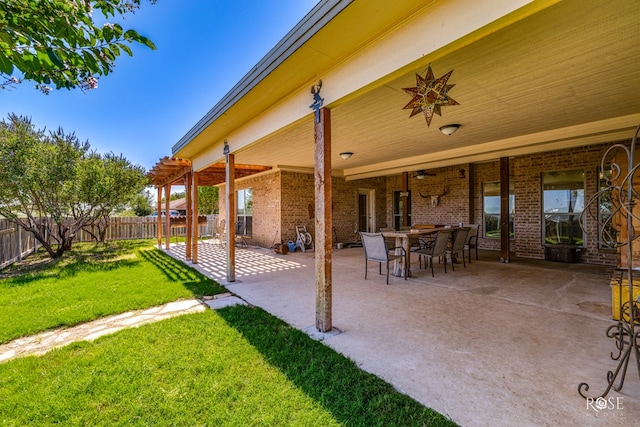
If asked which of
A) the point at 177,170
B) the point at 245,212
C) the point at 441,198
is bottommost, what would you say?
the point at 245,212

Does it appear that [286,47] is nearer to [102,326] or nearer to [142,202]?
[102,326]

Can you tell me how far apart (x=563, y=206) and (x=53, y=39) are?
9.11 metres

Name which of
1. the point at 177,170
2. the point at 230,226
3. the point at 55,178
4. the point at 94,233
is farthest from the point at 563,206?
the point at 94,233

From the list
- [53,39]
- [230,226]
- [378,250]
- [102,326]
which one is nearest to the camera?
[53,39]

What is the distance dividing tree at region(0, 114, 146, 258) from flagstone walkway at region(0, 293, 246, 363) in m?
5.49

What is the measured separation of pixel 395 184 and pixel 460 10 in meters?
9.69

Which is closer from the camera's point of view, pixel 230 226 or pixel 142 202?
pixel 230 226

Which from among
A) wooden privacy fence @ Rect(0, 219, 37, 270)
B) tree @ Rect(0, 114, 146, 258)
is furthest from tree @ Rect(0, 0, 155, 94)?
wooden privacy fence @ Rect(0, 219, 37, 270)

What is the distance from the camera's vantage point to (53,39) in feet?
5.59

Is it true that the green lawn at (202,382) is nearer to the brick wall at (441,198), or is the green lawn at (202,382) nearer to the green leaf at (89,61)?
the green leaf at (89,61)

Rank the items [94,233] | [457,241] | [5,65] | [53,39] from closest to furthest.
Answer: [5,65] → [53,39] → [457,241] → [94,233]

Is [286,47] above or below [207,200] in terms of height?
above

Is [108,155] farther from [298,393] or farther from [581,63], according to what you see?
[581,63]

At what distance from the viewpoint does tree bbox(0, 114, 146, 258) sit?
6.46m
